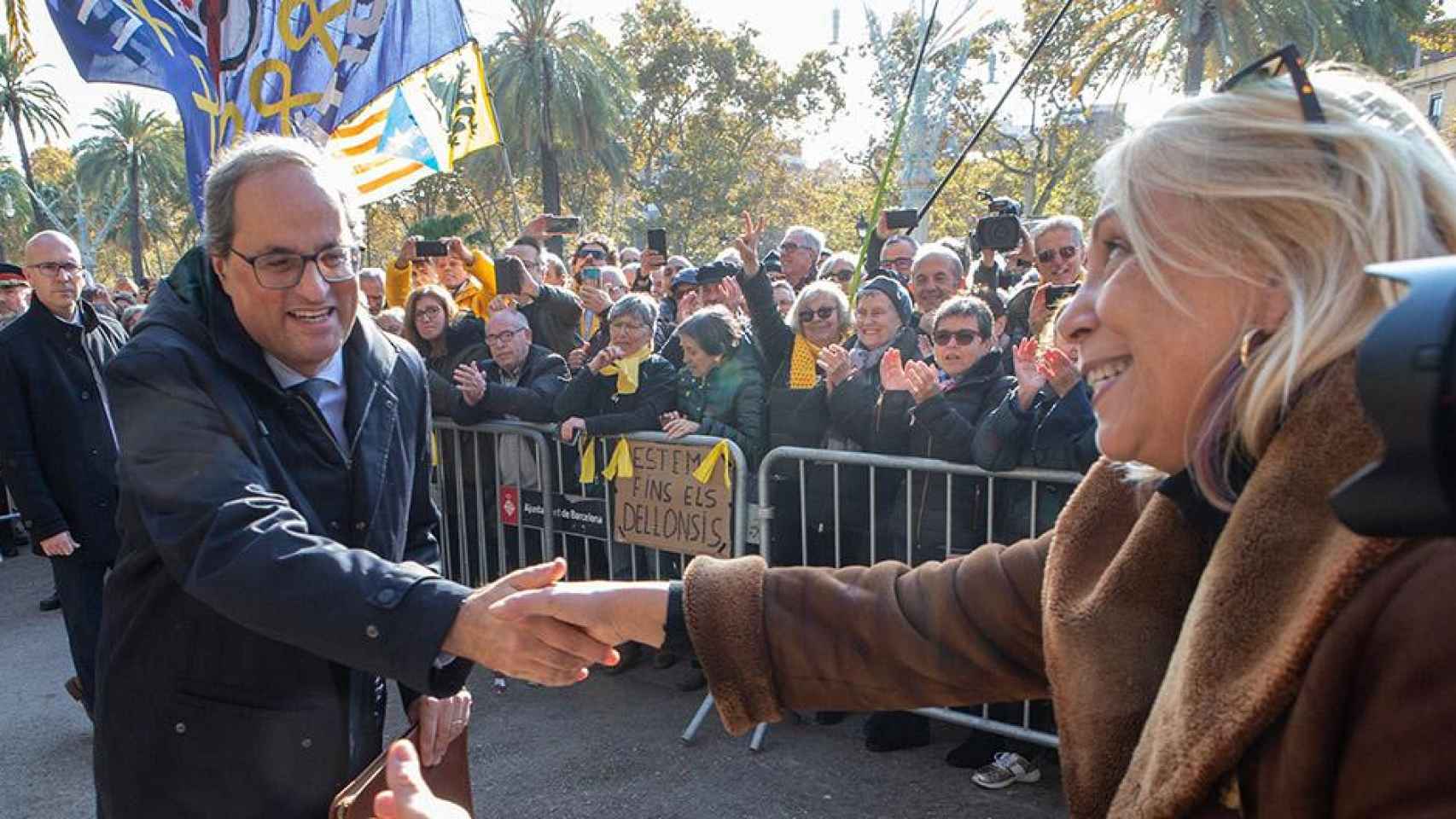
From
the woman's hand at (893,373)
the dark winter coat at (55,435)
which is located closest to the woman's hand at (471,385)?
the dark winter coat at (55,435)

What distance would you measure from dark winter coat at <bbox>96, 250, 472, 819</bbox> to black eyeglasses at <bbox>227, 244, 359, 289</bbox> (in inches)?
3.9


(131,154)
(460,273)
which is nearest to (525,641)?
(460,273)

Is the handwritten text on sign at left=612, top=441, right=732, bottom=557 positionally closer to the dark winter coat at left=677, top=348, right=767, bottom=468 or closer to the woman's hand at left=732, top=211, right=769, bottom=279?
the dark winter coat at left=677, top=348, right=767, bottom=468

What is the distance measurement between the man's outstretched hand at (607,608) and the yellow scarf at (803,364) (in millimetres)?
3270

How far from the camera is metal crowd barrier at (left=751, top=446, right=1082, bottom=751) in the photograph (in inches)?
165

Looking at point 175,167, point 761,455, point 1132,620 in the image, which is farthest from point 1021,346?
point 175,167

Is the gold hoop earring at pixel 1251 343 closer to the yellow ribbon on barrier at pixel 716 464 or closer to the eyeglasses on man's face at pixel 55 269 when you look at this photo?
the yellow ribbon on barrier at pixel 716 464

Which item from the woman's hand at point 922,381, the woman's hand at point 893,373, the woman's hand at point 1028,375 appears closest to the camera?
the woman's hand at point 1028,375

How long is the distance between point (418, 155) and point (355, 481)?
4.21m

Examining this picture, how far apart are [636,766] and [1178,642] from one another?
3.57m

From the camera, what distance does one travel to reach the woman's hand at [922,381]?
443 centimetres

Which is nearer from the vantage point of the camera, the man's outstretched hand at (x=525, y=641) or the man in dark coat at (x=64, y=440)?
the man's outstretched hand at (x=525, y=641)

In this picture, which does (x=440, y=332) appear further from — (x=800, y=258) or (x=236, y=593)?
(x=236, y=593)

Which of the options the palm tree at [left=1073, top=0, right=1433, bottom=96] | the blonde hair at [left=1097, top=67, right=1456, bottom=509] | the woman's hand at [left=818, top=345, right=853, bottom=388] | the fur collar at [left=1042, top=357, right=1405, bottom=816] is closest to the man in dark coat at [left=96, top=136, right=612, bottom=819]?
the fur collar at [left=1042, top=357, right=1405, bottom=816]
